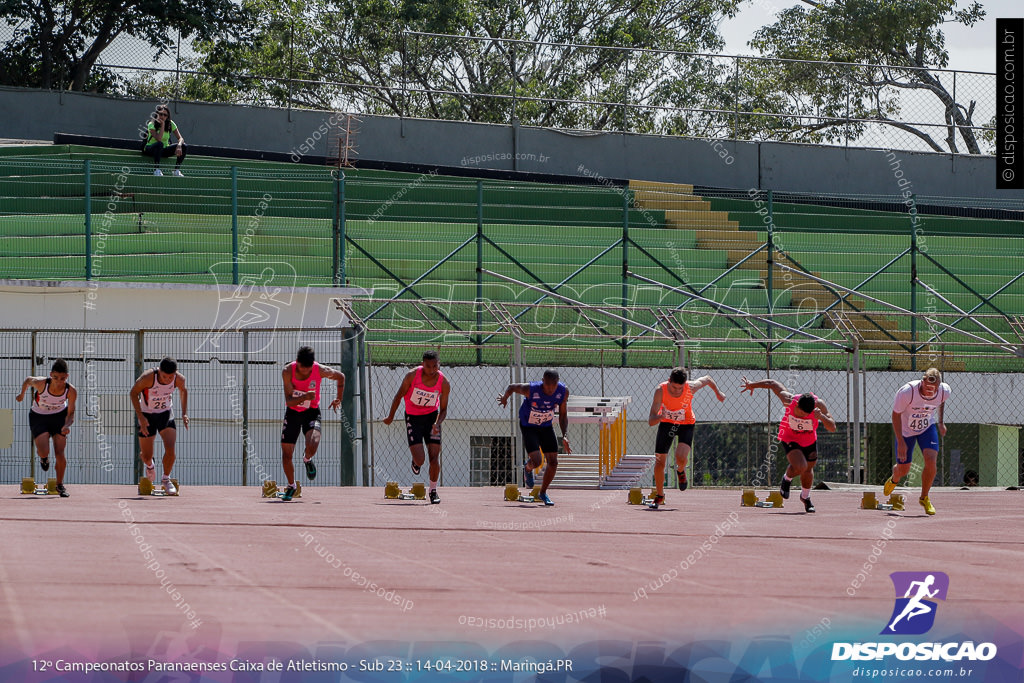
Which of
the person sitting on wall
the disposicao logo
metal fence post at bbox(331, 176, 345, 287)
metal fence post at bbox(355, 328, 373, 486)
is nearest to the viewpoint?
the disposicao logo

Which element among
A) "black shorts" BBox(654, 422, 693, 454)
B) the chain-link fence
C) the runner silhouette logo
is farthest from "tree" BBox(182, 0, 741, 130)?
the runner silhouette logo

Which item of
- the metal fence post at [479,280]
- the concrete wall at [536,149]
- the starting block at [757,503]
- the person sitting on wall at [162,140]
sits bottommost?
the starting block at [757,503]

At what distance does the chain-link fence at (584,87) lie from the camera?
31.7 meters

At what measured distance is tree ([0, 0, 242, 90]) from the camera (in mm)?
31438

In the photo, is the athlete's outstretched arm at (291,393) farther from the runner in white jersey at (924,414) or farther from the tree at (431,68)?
the tree at (431,68)

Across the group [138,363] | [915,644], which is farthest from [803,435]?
[138,363]

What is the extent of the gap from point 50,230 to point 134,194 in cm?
227

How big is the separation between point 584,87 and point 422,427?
19869 millimetres

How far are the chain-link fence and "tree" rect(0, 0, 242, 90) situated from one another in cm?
18

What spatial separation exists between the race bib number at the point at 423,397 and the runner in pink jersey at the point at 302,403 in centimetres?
85

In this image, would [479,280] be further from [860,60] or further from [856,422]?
[860,60]

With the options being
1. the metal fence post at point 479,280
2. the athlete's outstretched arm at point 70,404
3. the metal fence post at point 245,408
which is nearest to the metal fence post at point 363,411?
the metal fence post at point 245,408

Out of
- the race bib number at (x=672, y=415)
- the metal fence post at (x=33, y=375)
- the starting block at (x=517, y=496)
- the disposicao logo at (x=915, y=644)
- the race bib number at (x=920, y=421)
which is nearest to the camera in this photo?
the disposicao logo at (x=915, y=644)

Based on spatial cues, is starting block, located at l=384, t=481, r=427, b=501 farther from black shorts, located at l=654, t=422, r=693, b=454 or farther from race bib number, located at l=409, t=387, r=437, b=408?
black shorts, located at l=654, t=422, r=693, b=454
